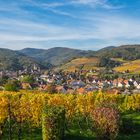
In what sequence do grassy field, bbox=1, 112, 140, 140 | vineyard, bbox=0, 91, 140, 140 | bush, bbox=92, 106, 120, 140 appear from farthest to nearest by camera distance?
grassy field, bbox=1, 112, 140, 140
vineyard, bbox=0, 91, 140, 140
bush, bbox=92, 106, 120, 140

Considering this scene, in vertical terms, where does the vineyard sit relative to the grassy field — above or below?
above

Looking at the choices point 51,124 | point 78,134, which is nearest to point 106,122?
point 51,124

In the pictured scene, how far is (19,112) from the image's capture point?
236 feet

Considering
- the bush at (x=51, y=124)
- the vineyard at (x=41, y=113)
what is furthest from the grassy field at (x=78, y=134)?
the bush at (x=51, y=124)

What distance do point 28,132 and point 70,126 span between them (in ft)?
46.7

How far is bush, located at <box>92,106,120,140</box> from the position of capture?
208 feet

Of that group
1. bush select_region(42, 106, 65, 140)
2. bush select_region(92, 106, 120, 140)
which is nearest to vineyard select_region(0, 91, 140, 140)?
bush select_region(92, 106, 120, 140)

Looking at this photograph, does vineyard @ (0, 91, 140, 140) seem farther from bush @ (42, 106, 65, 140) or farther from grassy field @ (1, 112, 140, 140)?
bush @ (42, 106, 65, 140)

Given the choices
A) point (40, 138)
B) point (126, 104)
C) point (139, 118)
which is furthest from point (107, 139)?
point (126, 104)

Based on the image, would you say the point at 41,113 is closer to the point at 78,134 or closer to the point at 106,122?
the point at 78,134

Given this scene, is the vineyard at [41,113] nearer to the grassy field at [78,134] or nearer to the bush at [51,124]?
the grassy field at [78,134]

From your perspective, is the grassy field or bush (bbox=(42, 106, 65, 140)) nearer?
bush (bbox=(42, 106, 65, 140))

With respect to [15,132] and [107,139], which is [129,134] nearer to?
[107,139]

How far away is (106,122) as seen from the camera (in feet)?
208
